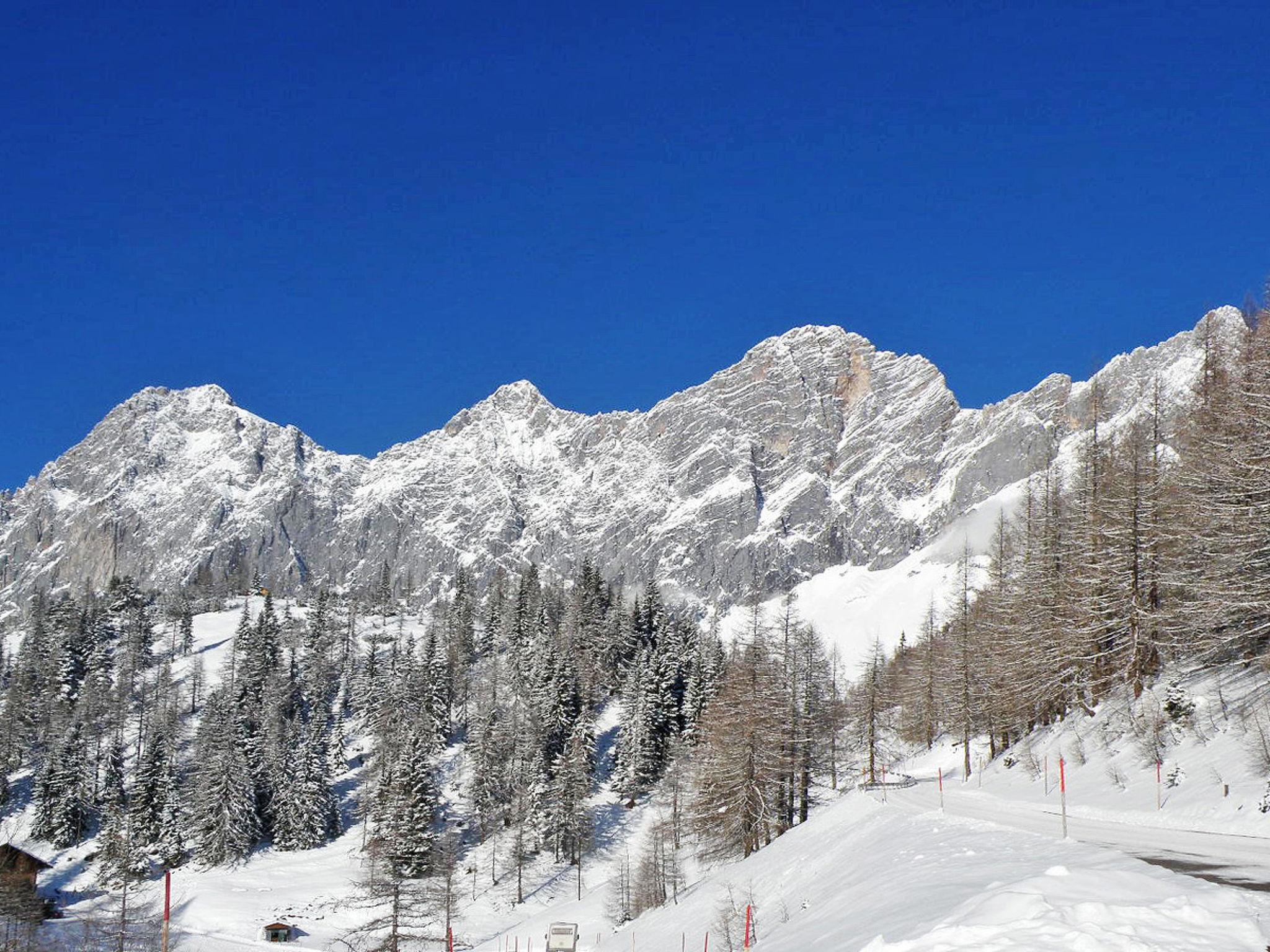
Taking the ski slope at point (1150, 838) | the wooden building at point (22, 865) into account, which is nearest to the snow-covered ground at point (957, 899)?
the ski slope at point (1150, 838)

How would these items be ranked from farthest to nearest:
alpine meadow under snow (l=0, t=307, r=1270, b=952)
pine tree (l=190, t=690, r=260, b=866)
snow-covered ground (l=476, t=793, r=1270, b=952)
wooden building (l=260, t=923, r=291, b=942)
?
1. pine tree (l=190, t=690, r=260, b=866)
2. wooden building (l=260, t=923, r=291, b=942)
3. alpine meadow under snow (l=0, t=307, r=1270, b=952)
4. snow-covered ground (l=476, t=793, r=1270, b=952)

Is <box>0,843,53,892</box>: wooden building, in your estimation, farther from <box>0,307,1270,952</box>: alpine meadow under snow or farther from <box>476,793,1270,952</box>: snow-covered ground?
<box>476,793,1270,952</box>: snow-covered ground

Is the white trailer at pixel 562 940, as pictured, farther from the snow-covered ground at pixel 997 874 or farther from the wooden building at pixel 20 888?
the wooden building at pixel 20 888

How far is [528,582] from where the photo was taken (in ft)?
393

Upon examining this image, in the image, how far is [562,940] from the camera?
38719mm

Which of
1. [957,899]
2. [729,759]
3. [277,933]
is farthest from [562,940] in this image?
[957,899]

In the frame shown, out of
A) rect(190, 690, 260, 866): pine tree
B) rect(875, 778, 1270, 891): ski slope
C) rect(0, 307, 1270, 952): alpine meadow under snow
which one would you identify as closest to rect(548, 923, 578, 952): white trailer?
rect(0, 307, 1270, 952): alpine meadow under snow

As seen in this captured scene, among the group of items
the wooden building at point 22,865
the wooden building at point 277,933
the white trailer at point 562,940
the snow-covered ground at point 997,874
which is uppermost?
the snow-covered ground at point 997,874

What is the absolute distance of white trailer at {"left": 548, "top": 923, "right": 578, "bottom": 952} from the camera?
38594mm

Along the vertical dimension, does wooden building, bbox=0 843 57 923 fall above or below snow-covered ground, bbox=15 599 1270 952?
below

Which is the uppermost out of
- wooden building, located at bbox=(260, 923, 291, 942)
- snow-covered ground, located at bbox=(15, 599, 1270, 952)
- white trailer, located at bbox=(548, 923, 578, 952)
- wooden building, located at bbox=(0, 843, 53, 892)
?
snow-covered ground, located at bbox=(15, 599, 1270, 952)

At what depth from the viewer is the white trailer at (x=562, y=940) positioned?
38594 mm

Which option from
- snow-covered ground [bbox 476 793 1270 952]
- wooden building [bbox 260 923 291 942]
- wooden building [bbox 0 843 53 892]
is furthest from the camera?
wooden building [bbox 0 843 53 892]

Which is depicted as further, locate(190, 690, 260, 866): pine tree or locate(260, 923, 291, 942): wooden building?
locate(190, 690, 260, 866): pine tree
